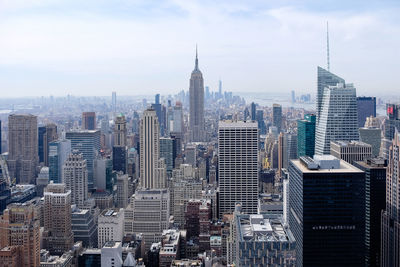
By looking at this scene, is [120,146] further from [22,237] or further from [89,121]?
[22,237]

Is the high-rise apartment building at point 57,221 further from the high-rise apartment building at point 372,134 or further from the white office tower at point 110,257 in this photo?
the high-rise apartment building at point 372,134

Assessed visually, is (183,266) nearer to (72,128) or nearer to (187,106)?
(72,128)

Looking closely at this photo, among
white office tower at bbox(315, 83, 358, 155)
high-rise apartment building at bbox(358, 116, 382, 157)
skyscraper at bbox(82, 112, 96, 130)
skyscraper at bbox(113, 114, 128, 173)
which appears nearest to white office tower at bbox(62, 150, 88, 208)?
skyscraper at bbox(82, 112, 96, 130)

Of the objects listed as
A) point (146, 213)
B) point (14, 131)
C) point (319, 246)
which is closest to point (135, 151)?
point (14, 131)

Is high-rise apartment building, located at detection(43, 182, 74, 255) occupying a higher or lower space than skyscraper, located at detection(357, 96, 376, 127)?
lower

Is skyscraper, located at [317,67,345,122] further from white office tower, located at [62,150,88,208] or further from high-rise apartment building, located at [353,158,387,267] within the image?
white office tower, located at [62,150,88,208]

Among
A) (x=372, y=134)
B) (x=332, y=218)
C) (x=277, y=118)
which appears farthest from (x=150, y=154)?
(x=332, y=218)
